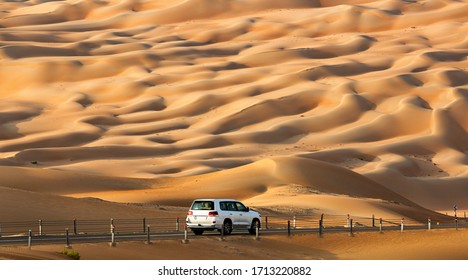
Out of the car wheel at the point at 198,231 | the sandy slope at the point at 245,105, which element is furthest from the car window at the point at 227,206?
the sandy slope at the point at 245,105

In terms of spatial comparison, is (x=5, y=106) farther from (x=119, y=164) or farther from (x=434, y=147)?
(x=434, y=147)

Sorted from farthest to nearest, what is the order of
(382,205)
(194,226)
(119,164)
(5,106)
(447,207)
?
1. (5,106)
2. (119,164)
3. (447,207)
4. (382,205)
5. (194,226)

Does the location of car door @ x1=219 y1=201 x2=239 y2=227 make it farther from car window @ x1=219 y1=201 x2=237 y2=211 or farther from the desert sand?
the desert sand

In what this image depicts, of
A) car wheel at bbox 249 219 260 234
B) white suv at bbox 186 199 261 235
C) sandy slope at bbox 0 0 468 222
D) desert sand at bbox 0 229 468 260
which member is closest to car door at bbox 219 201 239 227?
white suv at bbox 186 199 261 235

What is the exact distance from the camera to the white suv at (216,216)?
43.2 metres

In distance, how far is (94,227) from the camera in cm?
5272

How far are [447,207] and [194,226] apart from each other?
185 ft

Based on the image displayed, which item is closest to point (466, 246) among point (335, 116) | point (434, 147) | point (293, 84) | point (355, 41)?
point (434, 147)

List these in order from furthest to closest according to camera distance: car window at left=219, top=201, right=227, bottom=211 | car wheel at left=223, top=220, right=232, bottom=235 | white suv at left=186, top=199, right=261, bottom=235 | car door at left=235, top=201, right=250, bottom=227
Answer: car door at left=235, top=201, right=250, bottom=227
car wheel at left=223, top=220, right=232, bottom=235
car window at left=219, top=201, right=227, bottom=211
white suv at left=186, top=199, right=261, bottom=235

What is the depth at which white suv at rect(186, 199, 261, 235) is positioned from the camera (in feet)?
142

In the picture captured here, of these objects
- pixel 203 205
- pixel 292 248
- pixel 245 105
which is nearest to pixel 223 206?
pixel 203 205

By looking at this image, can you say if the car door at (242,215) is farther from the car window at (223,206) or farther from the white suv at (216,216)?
the car window at (223,206)

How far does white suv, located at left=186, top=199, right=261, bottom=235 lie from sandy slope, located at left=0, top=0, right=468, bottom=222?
13992 mm

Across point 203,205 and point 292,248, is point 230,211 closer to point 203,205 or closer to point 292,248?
point 203,205
